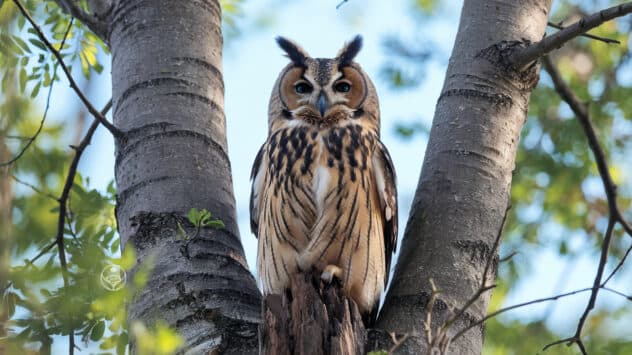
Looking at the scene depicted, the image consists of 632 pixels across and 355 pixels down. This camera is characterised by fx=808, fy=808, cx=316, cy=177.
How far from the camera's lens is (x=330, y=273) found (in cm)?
232

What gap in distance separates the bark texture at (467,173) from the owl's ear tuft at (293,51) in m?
0.74

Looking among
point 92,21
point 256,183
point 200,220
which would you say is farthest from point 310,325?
point 92,21

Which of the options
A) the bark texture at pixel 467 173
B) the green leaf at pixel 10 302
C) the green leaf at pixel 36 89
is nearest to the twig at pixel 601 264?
the bark texture at pixel 467 173

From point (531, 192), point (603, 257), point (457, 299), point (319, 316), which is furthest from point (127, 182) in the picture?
point (531, 192)

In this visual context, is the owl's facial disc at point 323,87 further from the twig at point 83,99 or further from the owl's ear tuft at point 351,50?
the twig at point 83,99

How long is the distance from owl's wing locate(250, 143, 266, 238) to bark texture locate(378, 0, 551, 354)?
63 centimetres

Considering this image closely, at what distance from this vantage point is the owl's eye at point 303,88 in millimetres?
2900

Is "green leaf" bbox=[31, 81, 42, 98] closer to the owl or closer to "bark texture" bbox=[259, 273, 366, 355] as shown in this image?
the owl

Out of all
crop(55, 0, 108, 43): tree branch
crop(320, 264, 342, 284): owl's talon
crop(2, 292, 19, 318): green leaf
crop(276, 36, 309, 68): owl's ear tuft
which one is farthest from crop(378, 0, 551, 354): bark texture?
crop(55, 0, 108, 43): tree branch

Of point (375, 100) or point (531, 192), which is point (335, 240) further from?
point (531, 192)

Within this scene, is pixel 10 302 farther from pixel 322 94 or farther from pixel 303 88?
pixel 303 88

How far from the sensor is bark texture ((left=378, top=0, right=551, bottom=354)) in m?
1.99

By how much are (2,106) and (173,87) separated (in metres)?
0.81

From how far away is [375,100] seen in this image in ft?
9.64
